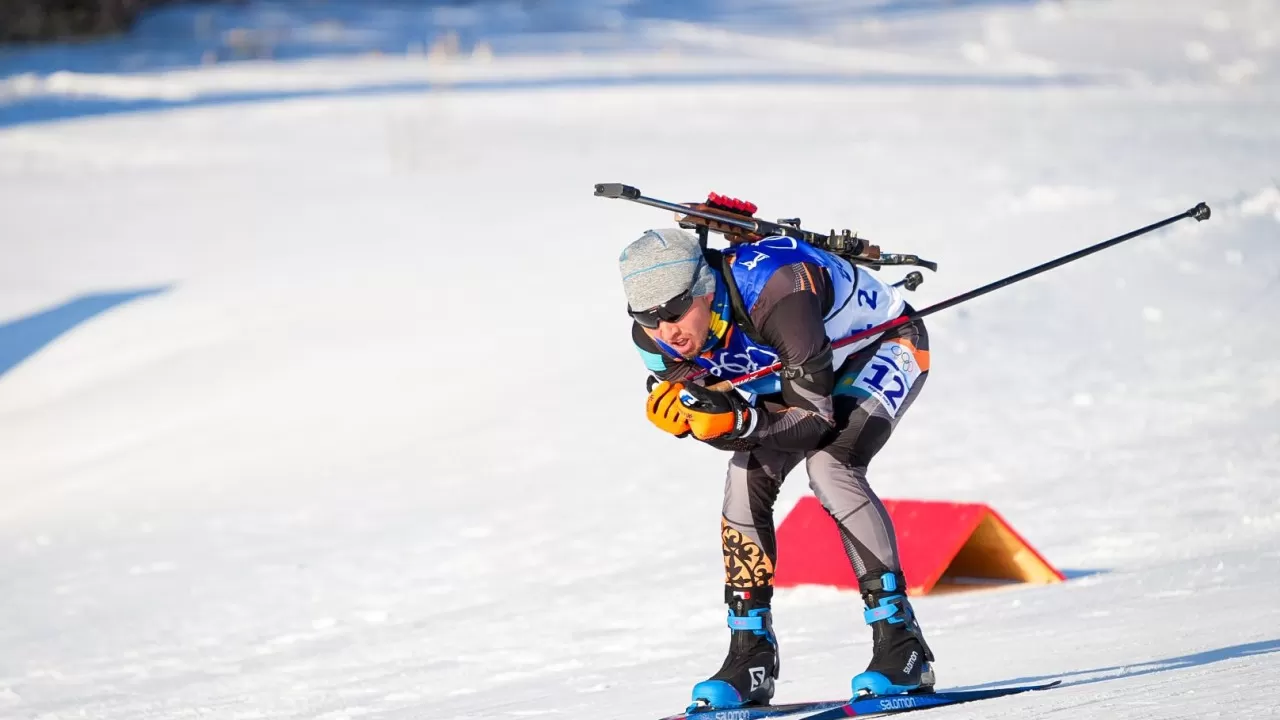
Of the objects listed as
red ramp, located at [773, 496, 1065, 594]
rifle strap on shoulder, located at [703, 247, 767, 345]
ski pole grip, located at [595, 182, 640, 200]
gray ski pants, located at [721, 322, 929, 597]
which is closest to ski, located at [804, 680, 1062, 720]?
gray ski pants, located at [721, 322, 929, 597]

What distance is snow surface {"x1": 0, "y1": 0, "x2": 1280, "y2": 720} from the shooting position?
6172 mm

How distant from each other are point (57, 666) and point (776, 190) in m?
9.88

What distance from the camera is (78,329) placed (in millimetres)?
13047

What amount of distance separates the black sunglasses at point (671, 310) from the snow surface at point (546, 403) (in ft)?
4.06

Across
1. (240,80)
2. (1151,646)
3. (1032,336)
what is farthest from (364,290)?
(240,80)

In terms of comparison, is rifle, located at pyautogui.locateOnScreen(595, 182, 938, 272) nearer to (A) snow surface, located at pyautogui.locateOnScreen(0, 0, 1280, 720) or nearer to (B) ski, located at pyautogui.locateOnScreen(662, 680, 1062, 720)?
(B) ski, located at pyautogui.locateOnScreen(662, 680, 1062, 720)

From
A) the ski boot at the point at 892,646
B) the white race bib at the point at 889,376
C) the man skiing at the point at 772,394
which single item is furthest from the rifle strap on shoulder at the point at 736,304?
the ski boot at the point at 892,646

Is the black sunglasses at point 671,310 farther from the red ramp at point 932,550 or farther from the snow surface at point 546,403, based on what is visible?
the red ramp at point 932,550

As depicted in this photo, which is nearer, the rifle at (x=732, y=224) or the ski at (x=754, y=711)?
the ski at (x=754, y=711)

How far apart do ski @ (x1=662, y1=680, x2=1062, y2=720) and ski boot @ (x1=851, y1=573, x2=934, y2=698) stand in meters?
0.03

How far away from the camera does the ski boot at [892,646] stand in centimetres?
426

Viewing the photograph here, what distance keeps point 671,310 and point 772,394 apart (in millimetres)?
527

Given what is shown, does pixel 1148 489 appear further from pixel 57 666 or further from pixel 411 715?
pixel 57 666

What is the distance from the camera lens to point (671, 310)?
4.11m
